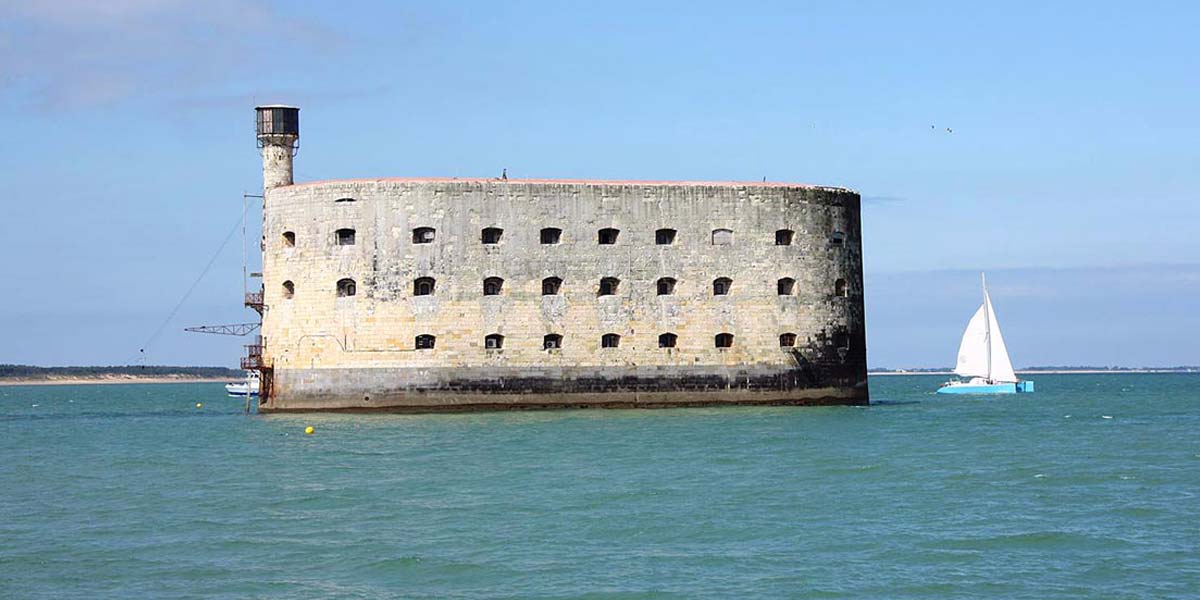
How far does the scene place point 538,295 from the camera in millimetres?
37500

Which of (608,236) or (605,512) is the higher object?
(608,236)

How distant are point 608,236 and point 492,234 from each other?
2.65 meters

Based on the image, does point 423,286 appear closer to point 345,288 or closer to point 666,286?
point 345,288

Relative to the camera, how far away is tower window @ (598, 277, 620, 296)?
37938mm

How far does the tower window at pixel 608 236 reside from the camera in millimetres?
37938

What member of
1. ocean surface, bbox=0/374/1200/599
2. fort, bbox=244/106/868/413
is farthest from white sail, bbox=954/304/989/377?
ocean surface, bbox=0/374/1200/599

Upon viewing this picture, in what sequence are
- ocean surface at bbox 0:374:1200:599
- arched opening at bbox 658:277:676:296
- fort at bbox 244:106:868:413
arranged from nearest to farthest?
ocean surface at bbox 0:374:1200:599
fort at bbox 244:106:868:413
arched opening at bbox 658:277:676:296

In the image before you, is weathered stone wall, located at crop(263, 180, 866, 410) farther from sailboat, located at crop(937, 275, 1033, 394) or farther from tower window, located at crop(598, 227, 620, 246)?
sailboat, located at crop(937, 275, 1033, 394)

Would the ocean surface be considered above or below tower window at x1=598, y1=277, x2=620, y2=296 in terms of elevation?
below

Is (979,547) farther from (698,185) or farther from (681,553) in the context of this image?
(698,185)

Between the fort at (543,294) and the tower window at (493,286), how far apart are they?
0.04 m

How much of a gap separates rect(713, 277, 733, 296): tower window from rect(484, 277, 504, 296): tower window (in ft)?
16.2

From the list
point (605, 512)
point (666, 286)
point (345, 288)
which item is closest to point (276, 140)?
point (345, 288)

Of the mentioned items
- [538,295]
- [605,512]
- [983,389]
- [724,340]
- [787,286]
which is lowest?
[605,512]
